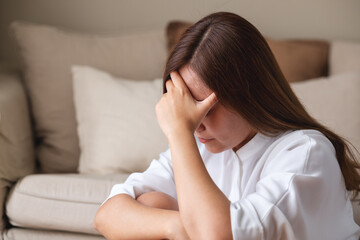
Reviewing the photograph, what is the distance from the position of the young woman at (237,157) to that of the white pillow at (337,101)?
510 mm

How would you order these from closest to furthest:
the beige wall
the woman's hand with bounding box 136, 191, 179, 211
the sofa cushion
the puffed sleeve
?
the puffed sleeve < the woman's hand with bounding box 136, 191, 179, 211 < the sofa cushion < the beige wall

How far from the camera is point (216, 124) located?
3.39 feet

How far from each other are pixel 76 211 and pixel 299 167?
0.85 metres

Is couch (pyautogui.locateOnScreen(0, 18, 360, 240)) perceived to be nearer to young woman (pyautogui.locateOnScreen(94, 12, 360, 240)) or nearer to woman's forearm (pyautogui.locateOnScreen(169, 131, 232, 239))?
young woman (pyautogui.locateOnScreen(94, 12, 360, 240))

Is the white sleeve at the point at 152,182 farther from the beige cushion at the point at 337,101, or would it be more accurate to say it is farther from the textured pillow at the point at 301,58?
the textured pillow at the point at 301,58

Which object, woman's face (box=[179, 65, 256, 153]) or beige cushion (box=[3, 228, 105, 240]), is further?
beige cushion (box=[3, 228, 105, 240])

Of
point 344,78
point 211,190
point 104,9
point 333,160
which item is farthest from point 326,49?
point 211,190

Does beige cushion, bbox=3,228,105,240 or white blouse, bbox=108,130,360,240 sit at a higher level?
white blouse, bbox=108,130,360,240

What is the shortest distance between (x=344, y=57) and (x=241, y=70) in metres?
1.22

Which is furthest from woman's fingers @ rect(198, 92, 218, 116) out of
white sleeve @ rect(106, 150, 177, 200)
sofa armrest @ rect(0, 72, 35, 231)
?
sofa armrest @ rect(0, 72, 35, 231)

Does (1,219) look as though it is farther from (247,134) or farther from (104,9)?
(104,9)

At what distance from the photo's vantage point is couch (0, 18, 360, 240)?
1547 millimetres

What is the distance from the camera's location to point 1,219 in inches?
62.4

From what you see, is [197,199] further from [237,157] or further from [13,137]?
[13,137]
